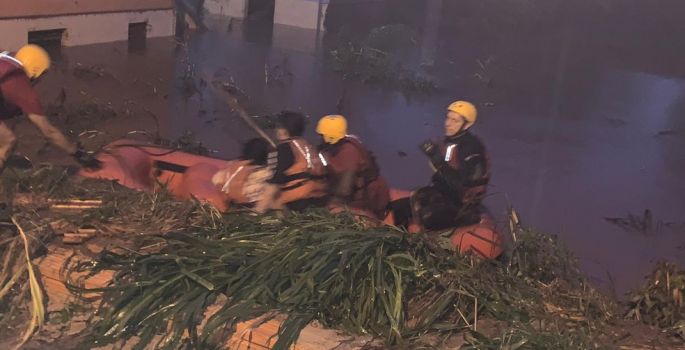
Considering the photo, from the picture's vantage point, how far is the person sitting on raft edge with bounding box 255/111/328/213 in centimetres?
630

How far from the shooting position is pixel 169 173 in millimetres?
7359

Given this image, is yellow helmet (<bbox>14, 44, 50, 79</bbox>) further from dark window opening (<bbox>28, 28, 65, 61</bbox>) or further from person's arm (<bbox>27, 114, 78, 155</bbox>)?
dark window opening (<bbox>28, 28, 65, 61</bbox>)

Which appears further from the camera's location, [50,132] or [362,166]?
A: [362,166]

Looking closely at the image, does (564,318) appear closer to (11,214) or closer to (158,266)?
(158,266)

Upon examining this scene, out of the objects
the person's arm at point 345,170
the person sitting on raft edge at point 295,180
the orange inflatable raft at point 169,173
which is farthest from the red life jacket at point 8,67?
the person's arm at point 345,170

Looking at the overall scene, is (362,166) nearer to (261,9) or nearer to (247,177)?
(247,177)

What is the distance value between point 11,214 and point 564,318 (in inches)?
125

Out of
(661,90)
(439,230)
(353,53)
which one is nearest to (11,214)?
(439,230)

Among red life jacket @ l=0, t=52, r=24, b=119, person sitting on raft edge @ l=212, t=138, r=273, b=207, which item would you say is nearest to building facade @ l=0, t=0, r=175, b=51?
red life jacket @ l=0, t=52, r=24, b=119

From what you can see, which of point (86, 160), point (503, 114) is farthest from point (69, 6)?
point (86, 160)

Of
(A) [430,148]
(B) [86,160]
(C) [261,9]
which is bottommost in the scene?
(C) [261,9]

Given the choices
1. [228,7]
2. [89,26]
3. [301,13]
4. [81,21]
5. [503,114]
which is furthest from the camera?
[228,7]

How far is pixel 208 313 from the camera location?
4438 millimetres

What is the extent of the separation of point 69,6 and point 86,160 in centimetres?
881
